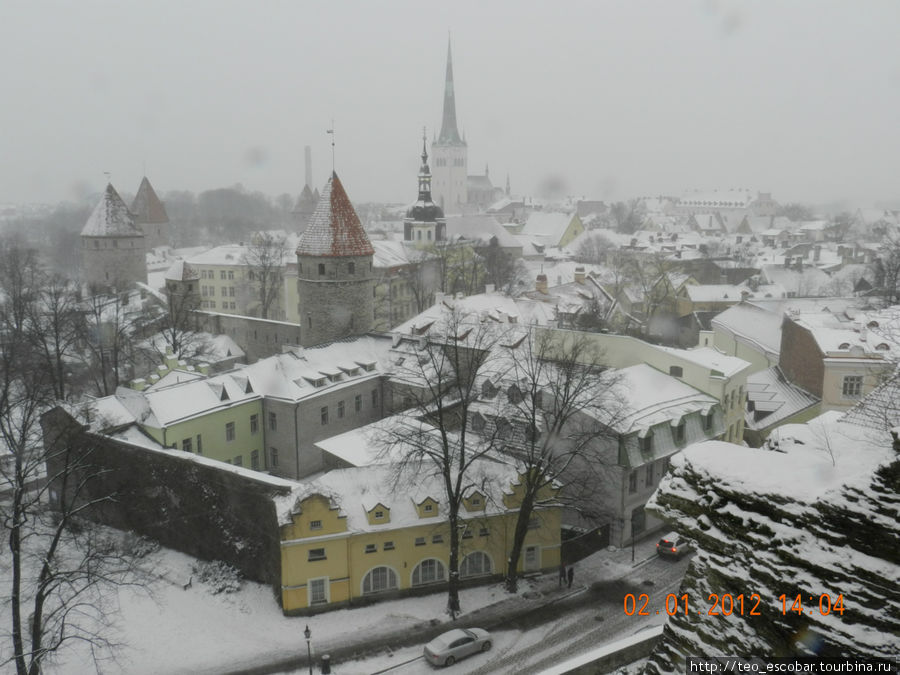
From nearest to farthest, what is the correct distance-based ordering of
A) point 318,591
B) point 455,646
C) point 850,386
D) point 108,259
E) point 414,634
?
point 455,646 < point 414,634 < point 318,591 < point 850,386 < point 108,259

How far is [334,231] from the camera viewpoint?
1316 inches

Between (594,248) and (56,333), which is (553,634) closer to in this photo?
(56,333)

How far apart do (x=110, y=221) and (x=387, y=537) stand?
4001 cm

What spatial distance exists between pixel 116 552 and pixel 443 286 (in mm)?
34414

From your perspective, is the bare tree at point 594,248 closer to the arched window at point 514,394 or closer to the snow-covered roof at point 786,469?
the arched window at point 514,394

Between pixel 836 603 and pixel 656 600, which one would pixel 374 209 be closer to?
pixel 656 600

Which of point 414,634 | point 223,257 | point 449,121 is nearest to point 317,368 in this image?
point 414,634

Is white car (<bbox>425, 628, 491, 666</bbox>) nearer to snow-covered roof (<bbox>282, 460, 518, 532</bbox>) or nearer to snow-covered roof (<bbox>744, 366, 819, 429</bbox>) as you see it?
snow-covered roof (<bbox>282, 460, 518, 532</bbox>)

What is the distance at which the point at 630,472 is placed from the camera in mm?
23641

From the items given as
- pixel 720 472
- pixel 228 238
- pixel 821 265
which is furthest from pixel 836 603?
pixel 228 238

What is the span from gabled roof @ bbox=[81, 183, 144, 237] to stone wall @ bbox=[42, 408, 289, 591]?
29.6m

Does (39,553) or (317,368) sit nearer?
(39,553)

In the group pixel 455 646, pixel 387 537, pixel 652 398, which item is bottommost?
pixel 455 646

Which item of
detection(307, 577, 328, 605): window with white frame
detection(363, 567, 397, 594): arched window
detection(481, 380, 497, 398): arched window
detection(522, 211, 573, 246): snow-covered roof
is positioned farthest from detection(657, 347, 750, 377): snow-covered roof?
detection(522, 211, 573, 246): snow-covered roof
